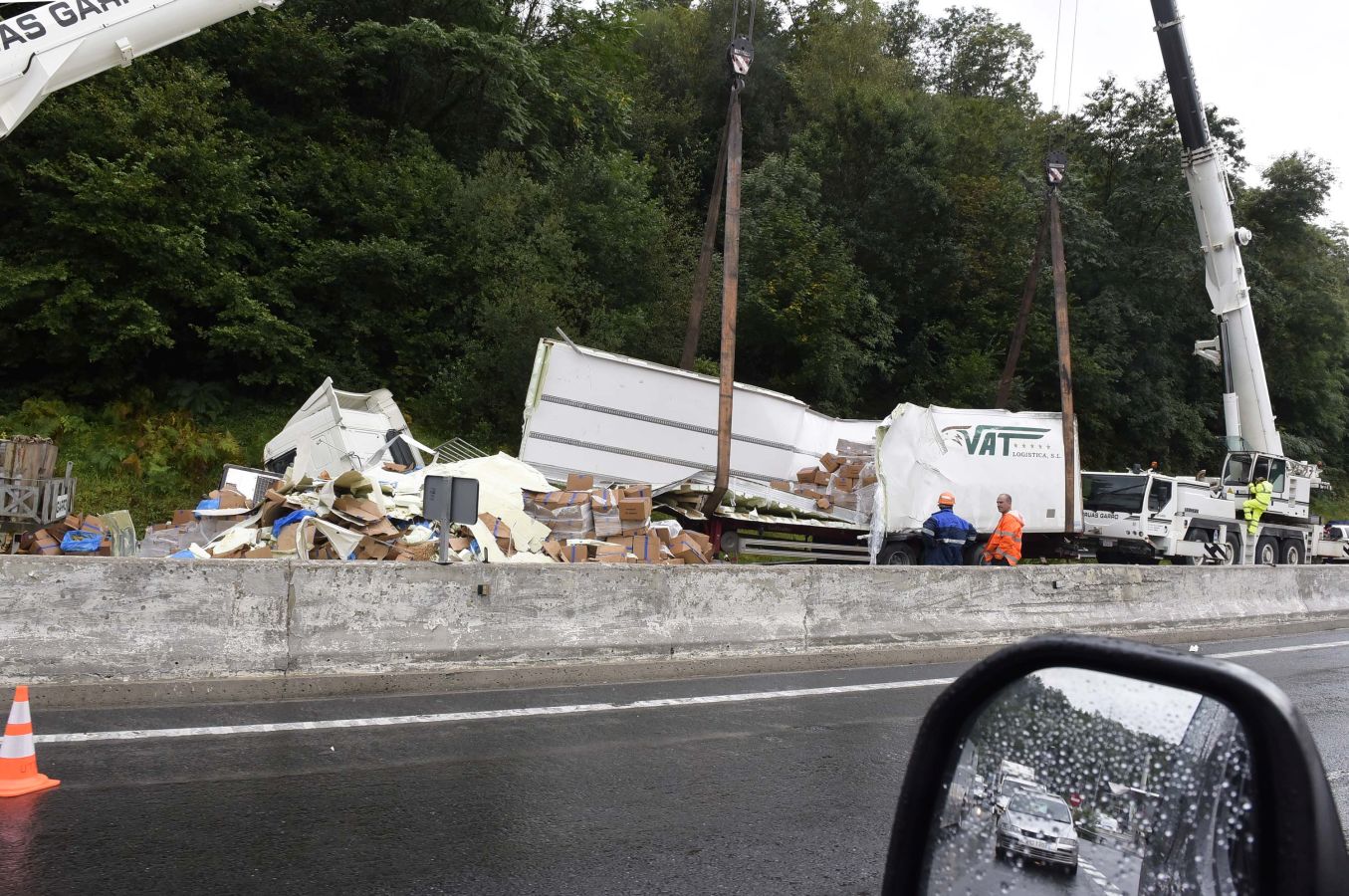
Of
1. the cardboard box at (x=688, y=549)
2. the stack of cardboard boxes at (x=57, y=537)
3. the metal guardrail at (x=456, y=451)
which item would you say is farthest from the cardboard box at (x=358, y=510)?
the metal guardrail at (x=456, y=451)

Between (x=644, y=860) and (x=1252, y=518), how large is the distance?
74.0ft

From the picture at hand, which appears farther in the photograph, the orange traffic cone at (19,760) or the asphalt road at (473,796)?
the orange traffic cone at (19,760)

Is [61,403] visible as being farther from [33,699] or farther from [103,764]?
[103,764]

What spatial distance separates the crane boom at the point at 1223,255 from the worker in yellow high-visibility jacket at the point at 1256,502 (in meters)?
2.66

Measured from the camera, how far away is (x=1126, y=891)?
152 cm

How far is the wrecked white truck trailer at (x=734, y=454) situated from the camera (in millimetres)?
18469

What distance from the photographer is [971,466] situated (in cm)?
1952

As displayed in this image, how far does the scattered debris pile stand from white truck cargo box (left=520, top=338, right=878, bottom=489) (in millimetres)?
1335

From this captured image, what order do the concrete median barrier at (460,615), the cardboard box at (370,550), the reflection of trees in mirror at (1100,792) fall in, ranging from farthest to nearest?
the cardboard box at (370,550) < the concrete median barrier at (460,615) < the reflection of trees in mirror at (1100,792)

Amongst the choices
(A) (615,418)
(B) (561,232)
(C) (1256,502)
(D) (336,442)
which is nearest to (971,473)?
(A) (615,418)

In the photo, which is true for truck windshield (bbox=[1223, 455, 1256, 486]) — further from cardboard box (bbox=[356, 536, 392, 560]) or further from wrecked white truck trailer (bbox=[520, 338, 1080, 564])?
cardboard box (bbox=[356, 536, 392, 560])

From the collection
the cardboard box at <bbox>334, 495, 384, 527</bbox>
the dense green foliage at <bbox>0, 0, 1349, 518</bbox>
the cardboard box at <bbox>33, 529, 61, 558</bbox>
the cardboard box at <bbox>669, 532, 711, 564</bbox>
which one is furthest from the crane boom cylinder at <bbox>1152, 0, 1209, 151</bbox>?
the cardboard box at <bbox>33, 529, 61, 558</bbox>

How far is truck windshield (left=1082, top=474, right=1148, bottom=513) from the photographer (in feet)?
74.6

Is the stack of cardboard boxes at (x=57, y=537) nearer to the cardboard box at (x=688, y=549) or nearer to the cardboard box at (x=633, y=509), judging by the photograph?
the cardboard box at (x=633, y=509)
